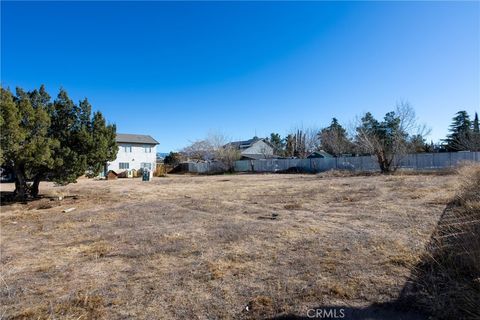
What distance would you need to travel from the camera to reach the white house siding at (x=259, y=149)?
176ft

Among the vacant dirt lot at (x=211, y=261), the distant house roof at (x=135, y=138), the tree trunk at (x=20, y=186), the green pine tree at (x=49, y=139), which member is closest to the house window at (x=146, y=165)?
the distant house roof at (x=135, y=138)

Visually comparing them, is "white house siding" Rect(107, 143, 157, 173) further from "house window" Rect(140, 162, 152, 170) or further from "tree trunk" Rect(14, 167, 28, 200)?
"tree trunk" Rect(14, 167, 28, 200)

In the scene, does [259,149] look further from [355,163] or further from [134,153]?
[355,163]

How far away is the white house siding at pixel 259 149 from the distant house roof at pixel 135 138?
15.9 meters

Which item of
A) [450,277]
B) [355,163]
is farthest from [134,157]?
[450,277]

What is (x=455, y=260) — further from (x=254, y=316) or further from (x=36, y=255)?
(x=36, y=255)

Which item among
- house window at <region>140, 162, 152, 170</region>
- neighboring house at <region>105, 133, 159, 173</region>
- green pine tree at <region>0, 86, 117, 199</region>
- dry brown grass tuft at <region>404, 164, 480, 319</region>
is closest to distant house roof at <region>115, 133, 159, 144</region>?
neighboring house at <region>105, 133, 159, 173</region>

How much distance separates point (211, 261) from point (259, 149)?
50814mm

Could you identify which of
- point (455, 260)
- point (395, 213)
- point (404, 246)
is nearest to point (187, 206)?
point (395, 213)

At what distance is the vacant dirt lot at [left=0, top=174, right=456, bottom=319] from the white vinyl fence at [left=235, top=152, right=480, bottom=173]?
20960mm

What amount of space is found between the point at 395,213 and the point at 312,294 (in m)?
5.38

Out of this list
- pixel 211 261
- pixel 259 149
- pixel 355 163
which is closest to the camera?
pixel 211 261

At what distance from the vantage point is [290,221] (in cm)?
753

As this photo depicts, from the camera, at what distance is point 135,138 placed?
43.1m
